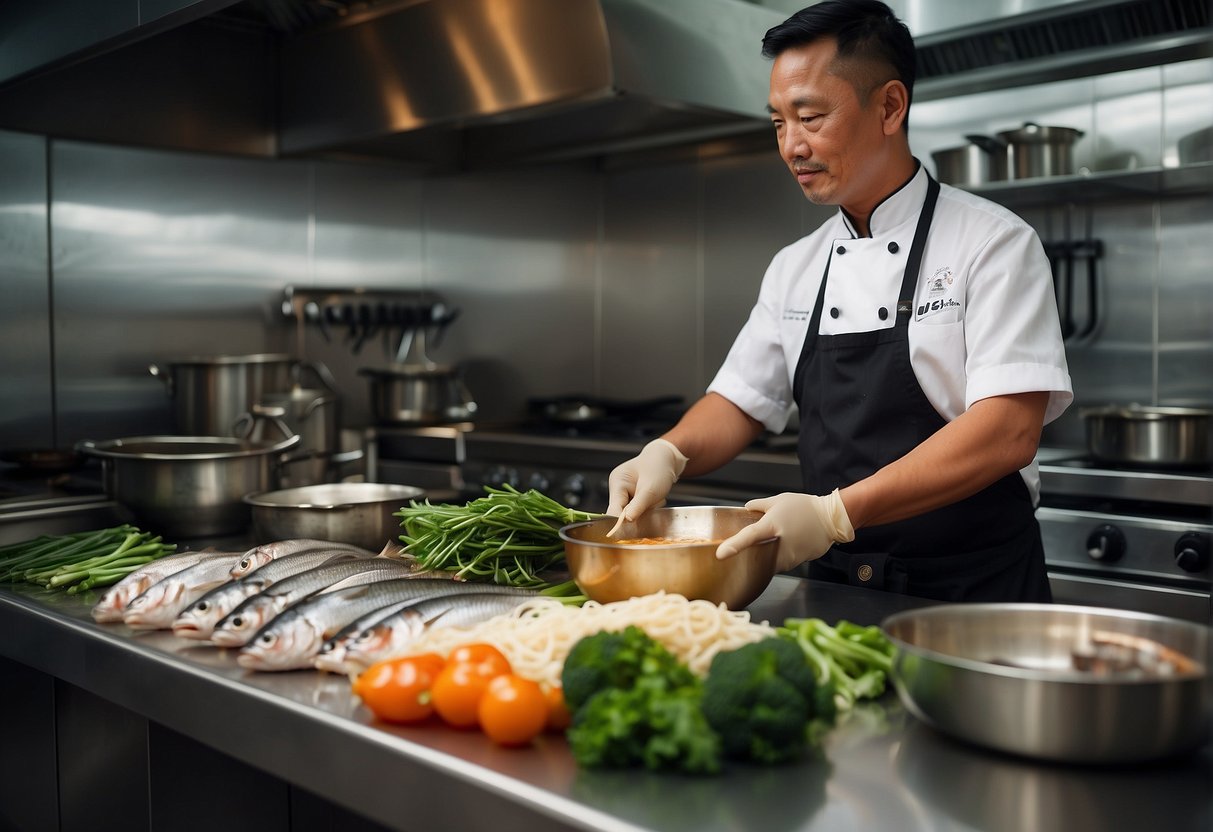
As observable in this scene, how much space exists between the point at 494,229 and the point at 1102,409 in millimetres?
2750

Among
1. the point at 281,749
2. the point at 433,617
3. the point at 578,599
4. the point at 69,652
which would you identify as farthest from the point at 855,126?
the point at 69,652

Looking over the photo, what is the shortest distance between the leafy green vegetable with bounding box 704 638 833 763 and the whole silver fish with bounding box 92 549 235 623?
3.68 ft

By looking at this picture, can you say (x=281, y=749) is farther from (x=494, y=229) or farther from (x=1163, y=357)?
(x=494, y=229)

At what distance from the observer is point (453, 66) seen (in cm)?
371

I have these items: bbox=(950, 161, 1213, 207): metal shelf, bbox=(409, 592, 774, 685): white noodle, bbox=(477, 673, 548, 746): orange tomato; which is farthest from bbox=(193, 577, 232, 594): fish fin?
bbox=(950, 161, 1213, 207): metal shelf

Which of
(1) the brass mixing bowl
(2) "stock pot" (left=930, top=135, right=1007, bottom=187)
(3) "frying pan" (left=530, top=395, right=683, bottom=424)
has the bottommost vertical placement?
(1) the brass mixing bowl

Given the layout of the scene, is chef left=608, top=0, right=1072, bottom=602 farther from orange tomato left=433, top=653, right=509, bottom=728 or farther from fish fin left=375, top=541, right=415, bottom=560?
orange tomato left=433, top=653, right=509, bottom=728

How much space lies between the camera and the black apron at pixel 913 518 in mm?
2275

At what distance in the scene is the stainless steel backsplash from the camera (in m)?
3.83

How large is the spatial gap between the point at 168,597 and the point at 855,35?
159cm

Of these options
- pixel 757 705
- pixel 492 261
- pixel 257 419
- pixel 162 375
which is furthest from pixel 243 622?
pixel 492 261

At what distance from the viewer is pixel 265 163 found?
4.55m

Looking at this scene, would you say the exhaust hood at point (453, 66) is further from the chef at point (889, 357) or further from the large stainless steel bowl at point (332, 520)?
the chef at point (889, 357)

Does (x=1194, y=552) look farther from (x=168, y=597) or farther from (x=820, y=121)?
(x=168, y=597)
